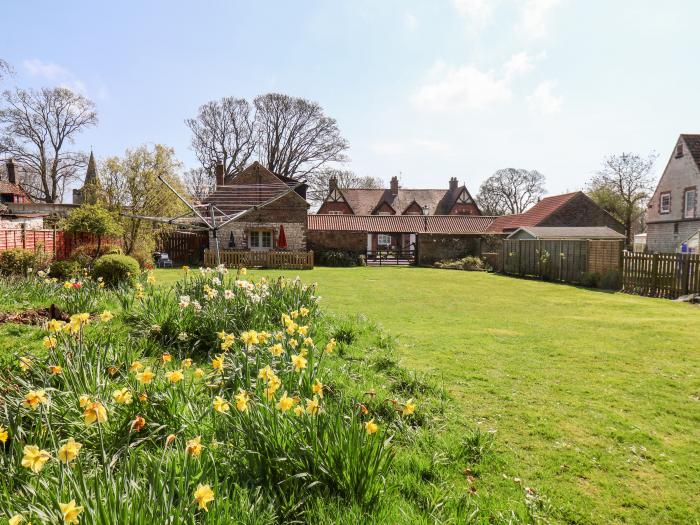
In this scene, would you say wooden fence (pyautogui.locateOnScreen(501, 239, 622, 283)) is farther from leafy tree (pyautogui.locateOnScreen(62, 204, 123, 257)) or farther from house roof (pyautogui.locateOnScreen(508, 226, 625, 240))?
leafy tree (pyautogui.locateOnScreen(62, 204, 123, 257))

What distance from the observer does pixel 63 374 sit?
3.22 metres

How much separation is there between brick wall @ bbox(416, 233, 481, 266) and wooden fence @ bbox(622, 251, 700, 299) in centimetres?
1601

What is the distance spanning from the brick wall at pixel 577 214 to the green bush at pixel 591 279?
56.8ft

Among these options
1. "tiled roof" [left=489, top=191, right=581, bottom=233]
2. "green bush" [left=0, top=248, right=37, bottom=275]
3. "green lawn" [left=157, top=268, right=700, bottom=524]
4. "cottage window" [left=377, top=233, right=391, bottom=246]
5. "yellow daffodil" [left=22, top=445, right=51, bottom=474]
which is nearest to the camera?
"yellow daffodil" [left=22, top=445, right=51, bottom=474]

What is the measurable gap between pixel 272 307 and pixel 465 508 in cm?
436

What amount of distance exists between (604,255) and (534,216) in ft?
63.7

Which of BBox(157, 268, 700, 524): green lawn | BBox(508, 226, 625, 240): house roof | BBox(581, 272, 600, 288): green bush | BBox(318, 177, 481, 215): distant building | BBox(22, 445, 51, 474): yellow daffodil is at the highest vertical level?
BBox(318, 177, 481, 215): distant building

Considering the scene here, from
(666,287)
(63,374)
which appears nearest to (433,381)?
(63,374)

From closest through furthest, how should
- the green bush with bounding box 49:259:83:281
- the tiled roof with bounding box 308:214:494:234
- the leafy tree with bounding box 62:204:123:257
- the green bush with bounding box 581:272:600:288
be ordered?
the green bush with bounding box 49:259:83:281, the leafy tree with bounding box 62:204:123:257, the green bush with bounding box 581:272:600:288, the tiled roof with bounding box 308:214:494:234

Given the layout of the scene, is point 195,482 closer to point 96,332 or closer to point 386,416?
point 386,416

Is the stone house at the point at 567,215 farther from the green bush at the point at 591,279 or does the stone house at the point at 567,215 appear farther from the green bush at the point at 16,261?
the green bush at the point at 16,261

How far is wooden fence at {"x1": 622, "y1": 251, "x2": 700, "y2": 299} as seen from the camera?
514 inches

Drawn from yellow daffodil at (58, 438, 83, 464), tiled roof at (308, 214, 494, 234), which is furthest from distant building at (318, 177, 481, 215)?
yellow daffodil at (58, 438, 83, 464)

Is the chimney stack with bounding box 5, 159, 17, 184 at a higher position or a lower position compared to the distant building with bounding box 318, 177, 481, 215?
higher
